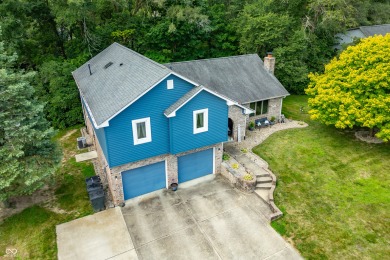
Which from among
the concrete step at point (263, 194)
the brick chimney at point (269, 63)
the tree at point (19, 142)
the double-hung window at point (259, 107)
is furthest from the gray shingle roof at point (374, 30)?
the tree at point (19, 142)

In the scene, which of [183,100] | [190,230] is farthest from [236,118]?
[190,230]

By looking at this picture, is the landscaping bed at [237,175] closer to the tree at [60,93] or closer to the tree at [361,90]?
the tree at [361,90]

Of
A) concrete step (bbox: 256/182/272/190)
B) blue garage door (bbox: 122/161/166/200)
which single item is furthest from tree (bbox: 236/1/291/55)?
blue garage door (bbox: 122/161/166/200)

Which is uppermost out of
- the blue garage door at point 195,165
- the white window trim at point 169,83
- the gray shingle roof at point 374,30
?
the gray shingle roof at point 374,30

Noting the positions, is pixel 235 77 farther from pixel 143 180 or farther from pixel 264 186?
pixel 143 180

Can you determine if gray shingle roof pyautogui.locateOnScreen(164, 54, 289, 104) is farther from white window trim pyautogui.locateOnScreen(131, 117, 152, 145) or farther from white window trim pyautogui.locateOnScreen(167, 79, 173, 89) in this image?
white window trim pyautogui.locateOnScreen(131, 117, 152, 145)
